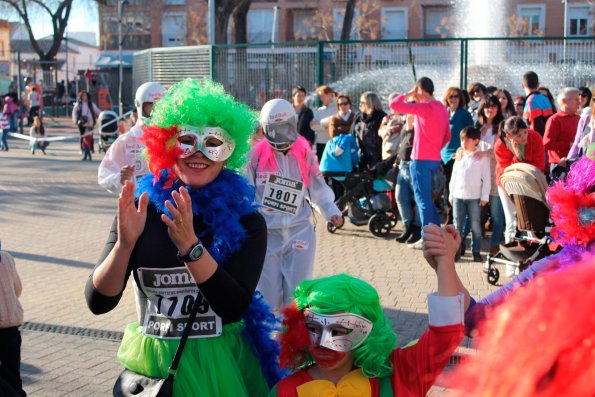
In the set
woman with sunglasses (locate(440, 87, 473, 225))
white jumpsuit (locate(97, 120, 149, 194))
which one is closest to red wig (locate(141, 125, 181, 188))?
white jumpsuit (locate(97, 120, 149, 194))

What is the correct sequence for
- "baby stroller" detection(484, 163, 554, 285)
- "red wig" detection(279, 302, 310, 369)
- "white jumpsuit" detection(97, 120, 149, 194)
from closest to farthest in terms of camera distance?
1. "red wig" detection(279, 302, 310, 369)
2. "white jumpsuit" detection(97, 120, 149, 194)
3. "baby stroller" detection(484, 163, 554, 285)

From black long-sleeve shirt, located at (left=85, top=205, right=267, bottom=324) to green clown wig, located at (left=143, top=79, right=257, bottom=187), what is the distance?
266mm

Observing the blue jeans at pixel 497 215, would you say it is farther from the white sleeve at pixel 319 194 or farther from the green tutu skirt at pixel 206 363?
the green tutu skirt at pixel 206 363

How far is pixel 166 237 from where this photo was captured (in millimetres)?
2926

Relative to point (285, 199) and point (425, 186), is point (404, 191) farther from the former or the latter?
point (285, 199)

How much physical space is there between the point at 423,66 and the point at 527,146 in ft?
18.7

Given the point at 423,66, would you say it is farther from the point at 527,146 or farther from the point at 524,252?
the point at 524,252

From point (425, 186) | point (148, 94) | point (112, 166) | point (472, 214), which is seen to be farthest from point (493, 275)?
point (112, 166)

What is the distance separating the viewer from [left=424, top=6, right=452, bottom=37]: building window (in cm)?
5519

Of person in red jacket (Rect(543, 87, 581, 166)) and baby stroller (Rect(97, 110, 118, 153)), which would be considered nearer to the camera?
person in red jacket (Rect(543, 87, 581, 166))

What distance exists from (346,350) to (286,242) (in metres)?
2.55

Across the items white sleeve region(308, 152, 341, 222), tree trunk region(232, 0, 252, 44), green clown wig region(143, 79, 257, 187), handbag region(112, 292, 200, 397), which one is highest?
tree trunk region(232, 0, 252, 44)

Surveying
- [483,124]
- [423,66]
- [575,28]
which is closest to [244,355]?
[483,124]

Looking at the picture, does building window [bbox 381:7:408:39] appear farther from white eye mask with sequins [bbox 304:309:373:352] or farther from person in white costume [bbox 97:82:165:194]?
white eye mask with sequins [bbox 304:309:373:352]
